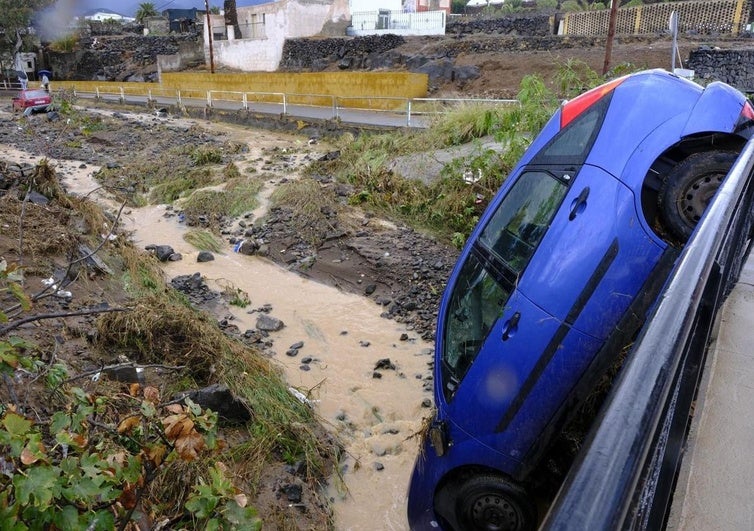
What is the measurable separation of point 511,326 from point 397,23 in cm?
3372

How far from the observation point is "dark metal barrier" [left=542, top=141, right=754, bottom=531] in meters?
0.85

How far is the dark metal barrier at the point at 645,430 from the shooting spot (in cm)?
85

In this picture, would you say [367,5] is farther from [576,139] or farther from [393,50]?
[576,139]

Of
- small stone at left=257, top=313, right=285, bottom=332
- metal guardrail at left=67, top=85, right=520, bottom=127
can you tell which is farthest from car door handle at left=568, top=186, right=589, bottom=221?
metal guardrail at left=67, top=85, right=520, bottom=127

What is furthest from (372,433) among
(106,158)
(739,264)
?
(106,158)

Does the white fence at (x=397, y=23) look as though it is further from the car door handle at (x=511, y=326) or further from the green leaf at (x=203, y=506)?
the green leaf at (x=203, y=506)

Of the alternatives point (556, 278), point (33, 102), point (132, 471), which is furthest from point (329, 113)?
point (132, 471)

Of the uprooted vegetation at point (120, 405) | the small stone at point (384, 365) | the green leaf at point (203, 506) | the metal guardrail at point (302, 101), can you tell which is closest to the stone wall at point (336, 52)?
the metal guardrail at point (302, 101)

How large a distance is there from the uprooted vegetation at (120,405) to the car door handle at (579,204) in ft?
8.00

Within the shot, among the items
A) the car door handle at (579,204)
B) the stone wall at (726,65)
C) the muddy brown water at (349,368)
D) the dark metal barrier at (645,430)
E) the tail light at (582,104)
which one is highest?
the stone wall at (726,65)

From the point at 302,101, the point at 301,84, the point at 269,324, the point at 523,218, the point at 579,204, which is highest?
the point at 301,84

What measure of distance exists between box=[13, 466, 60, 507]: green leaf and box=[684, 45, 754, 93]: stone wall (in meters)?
20.3

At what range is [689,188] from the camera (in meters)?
4.00

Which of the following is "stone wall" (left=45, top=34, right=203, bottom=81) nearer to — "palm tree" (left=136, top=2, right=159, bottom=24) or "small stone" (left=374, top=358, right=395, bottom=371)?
"palm tree" (left=136, top=2, right=159, bottom=24)
